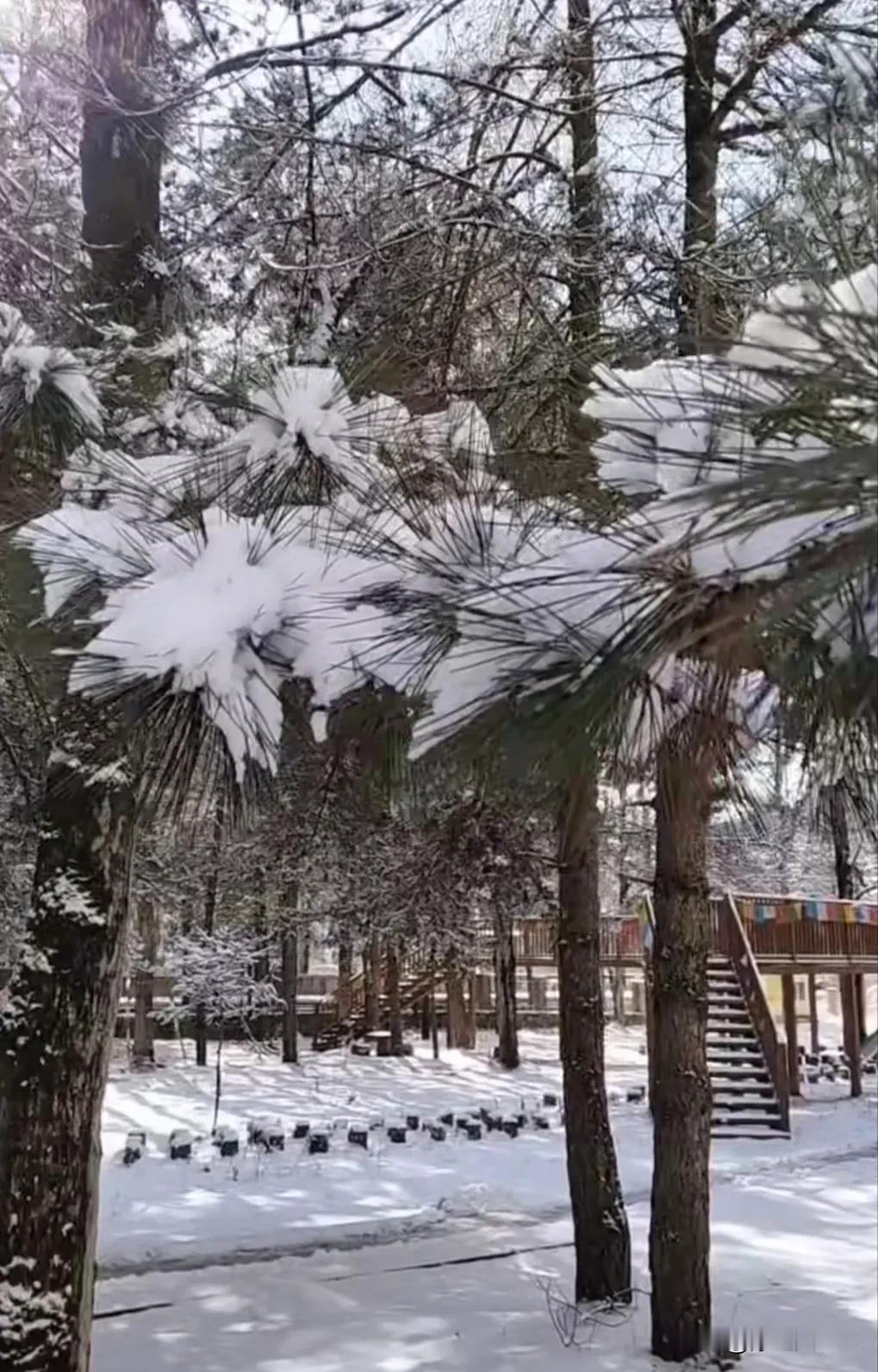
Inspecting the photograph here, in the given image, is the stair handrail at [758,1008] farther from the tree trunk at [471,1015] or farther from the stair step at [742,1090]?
the tree trunk at [471,1015]

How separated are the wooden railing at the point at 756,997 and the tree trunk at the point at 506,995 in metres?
2.49

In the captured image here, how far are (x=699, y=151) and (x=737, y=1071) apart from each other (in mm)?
10760

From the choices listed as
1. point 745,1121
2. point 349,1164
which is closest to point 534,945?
point 745,1121

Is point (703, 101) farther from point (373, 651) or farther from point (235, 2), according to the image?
point (373, 651)

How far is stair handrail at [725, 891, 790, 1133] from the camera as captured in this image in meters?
12.2

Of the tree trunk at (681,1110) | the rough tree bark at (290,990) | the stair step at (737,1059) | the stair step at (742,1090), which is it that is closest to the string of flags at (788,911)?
the stair step at (737,1059)

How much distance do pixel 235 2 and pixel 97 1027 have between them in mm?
3030

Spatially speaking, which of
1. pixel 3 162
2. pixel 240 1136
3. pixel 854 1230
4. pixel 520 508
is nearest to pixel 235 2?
pixel 3 162

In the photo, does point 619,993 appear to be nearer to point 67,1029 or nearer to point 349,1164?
point 349,1164

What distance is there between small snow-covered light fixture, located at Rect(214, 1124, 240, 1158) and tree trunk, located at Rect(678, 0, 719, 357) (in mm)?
9085

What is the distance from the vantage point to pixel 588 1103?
575 cm

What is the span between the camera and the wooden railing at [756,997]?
12.2 meters

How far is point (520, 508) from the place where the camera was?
153 cm

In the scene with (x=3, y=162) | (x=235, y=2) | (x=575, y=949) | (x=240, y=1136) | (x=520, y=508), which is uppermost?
(x=235, y=2)
